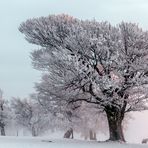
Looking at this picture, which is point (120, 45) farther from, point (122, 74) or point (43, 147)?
point (43, 147)

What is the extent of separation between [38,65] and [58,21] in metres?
4.84

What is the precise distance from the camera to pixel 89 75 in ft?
132

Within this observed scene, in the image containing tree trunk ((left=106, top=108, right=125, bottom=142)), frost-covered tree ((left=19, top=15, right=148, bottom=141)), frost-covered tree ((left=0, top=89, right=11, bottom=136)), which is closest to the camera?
frost-covered tree ((left=19, top=15, right=148, bottom=141))

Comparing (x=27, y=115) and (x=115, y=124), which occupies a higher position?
(x=27, y=115)

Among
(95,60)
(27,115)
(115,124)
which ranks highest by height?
(95,60)

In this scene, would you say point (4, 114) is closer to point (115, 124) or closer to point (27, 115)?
point (27, 115)

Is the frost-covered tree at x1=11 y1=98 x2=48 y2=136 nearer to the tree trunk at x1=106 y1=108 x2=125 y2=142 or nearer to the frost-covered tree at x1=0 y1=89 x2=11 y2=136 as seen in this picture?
the frost-covered tree at x1=0 y1=89 x2=11 y2=136

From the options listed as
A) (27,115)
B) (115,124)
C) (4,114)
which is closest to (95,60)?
(115,124)

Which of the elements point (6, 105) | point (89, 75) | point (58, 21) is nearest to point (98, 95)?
point (89, 75)

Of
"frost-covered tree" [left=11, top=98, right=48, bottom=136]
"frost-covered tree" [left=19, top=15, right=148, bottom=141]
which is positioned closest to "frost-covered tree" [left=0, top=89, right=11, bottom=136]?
"frost-covered tree" [left=11, top=98, right=48, bottom=136]

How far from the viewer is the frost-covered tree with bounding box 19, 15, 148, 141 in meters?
40.3

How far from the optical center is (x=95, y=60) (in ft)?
136

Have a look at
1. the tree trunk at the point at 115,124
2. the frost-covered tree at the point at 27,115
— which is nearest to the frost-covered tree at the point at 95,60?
the tree trunk at the point at 115,124

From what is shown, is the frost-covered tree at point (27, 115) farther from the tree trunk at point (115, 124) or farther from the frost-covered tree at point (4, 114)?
the tree trunk at point (115, 124)
